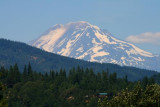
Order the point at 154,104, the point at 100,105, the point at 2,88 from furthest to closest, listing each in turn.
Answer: the point at 100,105 → the point at 154,104 → the point at 2,88

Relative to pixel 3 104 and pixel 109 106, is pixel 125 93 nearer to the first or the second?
pixel 109 106

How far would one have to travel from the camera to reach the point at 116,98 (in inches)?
3115

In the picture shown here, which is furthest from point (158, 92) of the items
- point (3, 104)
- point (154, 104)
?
point (3, 104)

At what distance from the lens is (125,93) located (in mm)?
78188

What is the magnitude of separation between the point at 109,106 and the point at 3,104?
18.9 metres

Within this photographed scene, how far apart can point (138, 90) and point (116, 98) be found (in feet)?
17.1

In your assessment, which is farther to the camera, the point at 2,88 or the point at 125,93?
the point at 125,93

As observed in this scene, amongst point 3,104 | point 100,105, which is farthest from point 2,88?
point 100,105

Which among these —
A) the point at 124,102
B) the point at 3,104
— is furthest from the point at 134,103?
the point at 3,104

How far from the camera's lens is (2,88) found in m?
65.5

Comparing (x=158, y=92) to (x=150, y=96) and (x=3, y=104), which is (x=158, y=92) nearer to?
(x=150, y=96)

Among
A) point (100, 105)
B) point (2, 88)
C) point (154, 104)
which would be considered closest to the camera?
point (2, 88)

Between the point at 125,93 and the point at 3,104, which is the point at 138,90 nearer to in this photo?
the point at 125,93

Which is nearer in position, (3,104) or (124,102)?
(3,104)
